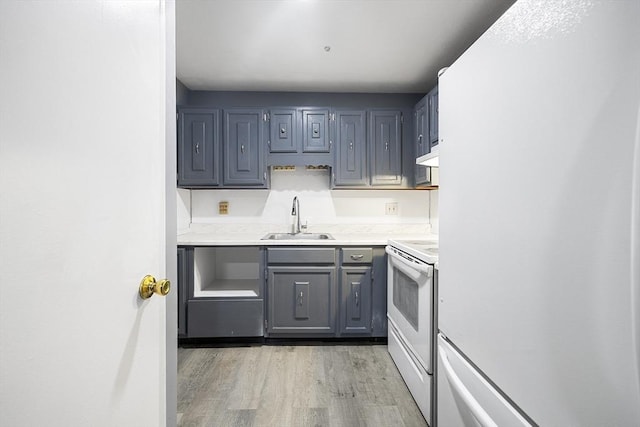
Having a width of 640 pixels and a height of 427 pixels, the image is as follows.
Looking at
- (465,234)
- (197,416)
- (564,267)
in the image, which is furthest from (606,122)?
(197,416)

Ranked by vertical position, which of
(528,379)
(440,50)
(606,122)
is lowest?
(528,379)

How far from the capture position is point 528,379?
618mm

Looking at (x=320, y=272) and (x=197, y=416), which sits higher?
(x=320, y=272)

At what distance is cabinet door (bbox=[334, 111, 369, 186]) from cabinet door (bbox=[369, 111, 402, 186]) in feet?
0.28

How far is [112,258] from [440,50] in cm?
254

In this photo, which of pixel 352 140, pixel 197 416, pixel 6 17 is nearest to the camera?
pixel 6 17

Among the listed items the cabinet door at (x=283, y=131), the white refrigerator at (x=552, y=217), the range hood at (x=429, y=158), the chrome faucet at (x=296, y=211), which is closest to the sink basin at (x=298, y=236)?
the chrome faucet at (x=296, y=211)

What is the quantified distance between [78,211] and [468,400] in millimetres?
1010

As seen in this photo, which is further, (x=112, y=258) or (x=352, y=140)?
(x=352, y=140)

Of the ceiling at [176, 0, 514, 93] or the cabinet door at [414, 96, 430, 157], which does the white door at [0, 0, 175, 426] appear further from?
the cabinet door at [414, 96, 430, 157]

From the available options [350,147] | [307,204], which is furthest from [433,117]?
[307,204]

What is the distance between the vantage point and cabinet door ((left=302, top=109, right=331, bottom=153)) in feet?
9.32

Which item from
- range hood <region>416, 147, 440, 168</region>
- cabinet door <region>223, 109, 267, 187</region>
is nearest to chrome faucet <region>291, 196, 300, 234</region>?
cabinet door <region>223, 109, 267, 187</region>

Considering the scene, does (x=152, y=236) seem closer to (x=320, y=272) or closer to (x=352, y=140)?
(x=320, y=272)
